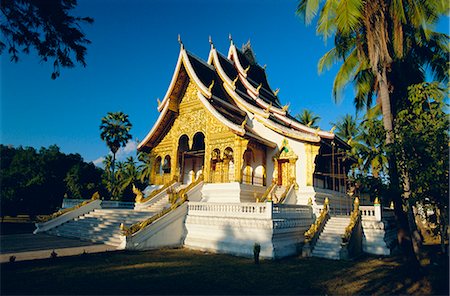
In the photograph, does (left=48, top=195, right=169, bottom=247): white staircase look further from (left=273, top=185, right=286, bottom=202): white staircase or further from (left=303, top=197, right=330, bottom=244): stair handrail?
(left=303, top=197, right=330, bottom=244): stair handrail

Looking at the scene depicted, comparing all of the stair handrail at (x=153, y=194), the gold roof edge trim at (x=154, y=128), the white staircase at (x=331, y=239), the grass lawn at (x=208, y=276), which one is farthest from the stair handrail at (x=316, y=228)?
the gold roof edge trim at (x=154, y=128)

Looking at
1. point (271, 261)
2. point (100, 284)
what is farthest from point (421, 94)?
point (100, 284)

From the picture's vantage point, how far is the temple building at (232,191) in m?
11.1

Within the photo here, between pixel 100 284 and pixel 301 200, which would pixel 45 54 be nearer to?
pixel 100 284

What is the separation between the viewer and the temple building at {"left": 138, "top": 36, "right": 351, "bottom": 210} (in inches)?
618

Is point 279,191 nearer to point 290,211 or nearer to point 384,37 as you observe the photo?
point 290,211

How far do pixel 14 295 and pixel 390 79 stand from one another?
16.3 metres

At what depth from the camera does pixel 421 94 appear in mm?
9719

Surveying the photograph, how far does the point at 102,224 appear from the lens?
13.7 m

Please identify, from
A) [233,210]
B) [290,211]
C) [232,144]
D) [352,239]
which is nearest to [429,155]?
[352,239]

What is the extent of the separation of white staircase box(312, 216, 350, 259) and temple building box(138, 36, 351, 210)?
7.81 ft

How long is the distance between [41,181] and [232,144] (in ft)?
67.5

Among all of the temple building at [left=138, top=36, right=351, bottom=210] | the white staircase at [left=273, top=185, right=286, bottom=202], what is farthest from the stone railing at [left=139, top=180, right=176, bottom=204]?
the white staircase at [left=273, top=185, right=286, bottom=202]

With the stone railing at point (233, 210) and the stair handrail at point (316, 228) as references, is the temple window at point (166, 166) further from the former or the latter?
the stair handrail at point (316, 228)
